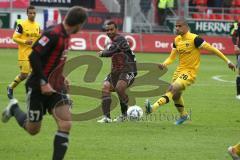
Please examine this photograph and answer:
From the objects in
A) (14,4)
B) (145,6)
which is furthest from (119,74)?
(145,6)

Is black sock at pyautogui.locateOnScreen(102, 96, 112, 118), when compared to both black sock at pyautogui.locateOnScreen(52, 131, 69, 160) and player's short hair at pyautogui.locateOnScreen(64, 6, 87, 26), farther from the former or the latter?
player's short hair at pyautogui.locateOnScreen(64, 6, 87, 26)

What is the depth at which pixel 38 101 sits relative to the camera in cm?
1030

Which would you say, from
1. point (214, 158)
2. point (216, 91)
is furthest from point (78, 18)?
point (216, 91)

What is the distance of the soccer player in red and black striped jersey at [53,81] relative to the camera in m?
9.95

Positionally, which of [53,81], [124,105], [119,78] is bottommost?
[124,105]

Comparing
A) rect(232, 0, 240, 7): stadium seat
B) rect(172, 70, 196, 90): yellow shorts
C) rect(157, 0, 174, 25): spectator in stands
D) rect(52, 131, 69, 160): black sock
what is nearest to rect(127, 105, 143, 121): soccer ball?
rect(172, 70, 196, 90): yellow shorts

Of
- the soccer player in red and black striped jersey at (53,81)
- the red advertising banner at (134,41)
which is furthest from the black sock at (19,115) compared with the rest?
the red advertising banner at (134,41)

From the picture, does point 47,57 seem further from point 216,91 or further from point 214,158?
point 216,91

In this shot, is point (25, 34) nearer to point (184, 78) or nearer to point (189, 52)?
point (189, 52)

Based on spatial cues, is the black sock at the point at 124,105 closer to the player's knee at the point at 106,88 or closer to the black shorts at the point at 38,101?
the player's knee at the point at 106,88

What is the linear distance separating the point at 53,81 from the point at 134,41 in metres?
25.9

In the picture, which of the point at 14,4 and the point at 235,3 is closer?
the point at 14,4

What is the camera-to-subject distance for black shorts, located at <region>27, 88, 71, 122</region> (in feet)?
33.8

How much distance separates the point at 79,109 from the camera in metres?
17.3
